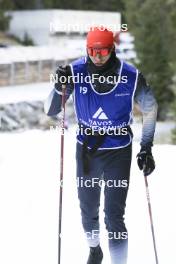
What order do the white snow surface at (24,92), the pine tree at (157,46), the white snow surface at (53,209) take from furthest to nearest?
the pine tree at (157,46) < the white snow surface at (24,92) < the white snow surface at (53,209)

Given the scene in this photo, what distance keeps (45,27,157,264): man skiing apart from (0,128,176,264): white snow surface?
0.70 metres

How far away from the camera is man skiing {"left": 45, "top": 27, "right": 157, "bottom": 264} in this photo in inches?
127

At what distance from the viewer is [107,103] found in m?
3.24

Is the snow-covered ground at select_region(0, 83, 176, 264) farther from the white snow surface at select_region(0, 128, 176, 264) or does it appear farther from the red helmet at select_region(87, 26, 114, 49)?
the red helmet at select_region(87, 26, 114, 49)

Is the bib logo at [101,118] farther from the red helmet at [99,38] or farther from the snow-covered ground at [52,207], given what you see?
the snow-covered ground at [52,207]

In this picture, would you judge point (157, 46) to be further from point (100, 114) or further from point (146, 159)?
point (100, 114)

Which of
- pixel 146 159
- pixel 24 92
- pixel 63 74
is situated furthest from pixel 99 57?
pixel 24 92

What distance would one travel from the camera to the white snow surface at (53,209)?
13.9 feet

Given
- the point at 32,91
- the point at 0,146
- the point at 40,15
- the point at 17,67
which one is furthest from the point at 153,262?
the point at 40,15

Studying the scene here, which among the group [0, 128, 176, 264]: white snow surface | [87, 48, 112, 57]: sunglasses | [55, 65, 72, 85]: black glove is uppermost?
[87, 48, 112, 57]: sunglasses

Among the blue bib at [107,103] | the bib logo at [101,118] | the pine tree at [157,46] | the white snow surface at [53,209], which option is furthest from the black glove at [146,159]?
the pine tree at [157,46]

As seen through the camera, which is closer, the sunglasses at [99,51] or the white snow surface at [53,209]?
the sunglasses at [99,51]

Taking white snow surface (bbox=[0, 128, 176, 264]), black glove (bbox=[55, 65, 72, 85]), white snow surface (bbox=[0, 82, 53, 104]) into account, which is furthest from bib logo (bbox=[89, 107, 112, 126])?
white snow surface (bbox=[0, 82, 53, 104])

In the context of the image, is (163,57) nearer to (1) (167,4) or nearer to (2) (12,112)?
(1) (167,4)
